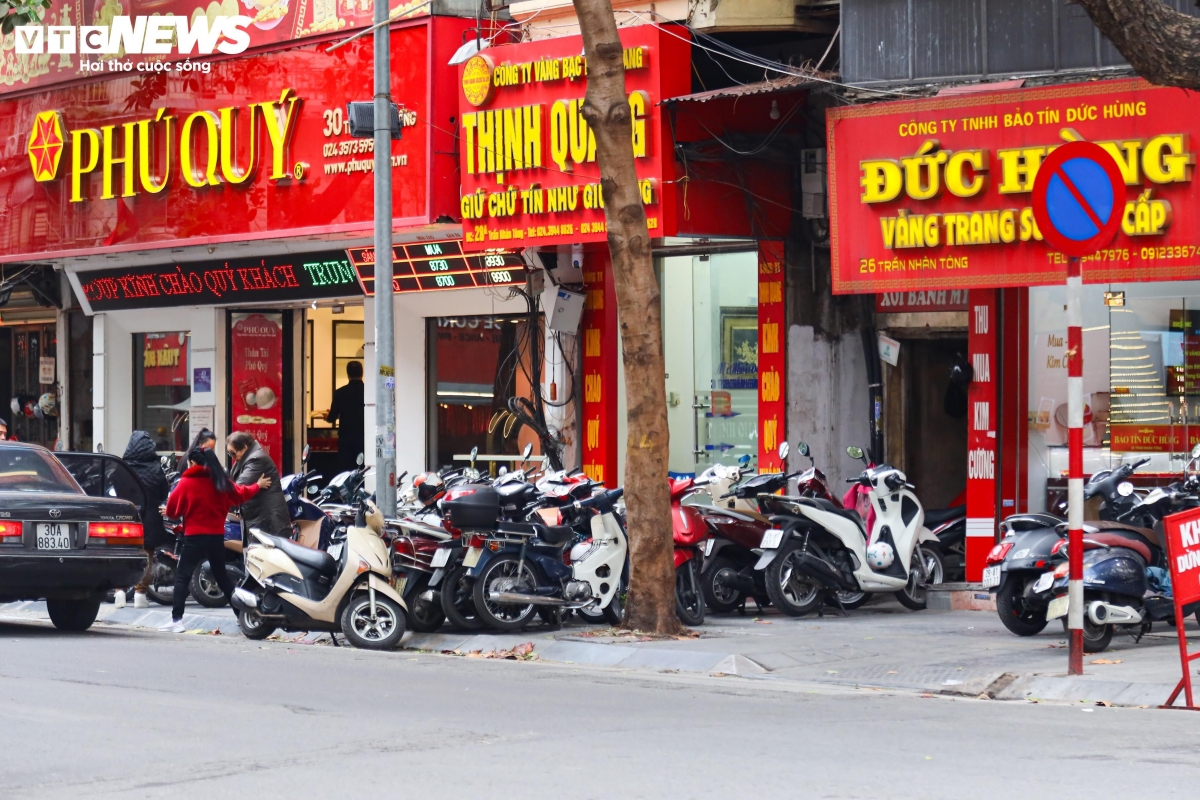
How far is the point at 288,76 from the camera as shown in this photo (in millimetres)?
20312

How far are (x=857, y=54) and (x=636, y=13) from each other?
2888 millimetres

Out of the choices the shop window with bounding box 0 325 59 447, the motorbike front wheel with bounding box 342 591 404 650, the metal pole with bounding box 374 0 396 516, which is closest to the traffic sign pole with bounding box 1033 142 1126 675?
the motorbike front wheel with bounding box 342 591 404 650

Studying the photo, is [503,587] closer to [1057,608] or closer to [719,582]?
[719,582]

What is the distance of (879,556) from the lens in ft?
48.4

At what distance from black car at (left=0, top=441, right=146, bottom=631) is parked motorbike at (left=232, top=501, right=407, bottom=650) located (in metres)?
1.15

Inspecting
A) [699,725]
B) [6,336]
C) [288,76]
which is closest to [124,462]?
[288,76]

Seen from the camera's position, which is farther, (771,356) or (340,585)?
(771,356)

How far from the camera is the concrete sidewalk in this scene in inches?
415

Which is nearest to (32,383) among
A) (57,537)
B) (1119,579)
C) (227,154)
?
(227,154)

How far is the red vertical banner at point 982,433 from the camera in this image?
15883mm

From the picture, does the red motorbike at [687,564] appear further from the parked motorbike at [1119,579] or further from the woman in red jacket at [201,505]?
the woman in red jacket at [201,505]

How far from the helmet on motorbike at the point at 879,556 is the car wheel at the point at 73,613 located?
6.84m

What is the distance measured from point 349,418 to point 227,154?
4107 mm

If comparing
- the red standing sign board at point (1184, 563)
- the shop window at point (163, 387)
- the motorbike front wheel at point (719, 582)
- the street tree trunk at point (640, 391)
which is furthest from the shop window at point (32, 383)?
the red standing sign board at point (1184, 563)
